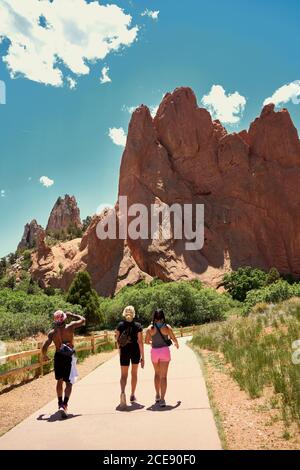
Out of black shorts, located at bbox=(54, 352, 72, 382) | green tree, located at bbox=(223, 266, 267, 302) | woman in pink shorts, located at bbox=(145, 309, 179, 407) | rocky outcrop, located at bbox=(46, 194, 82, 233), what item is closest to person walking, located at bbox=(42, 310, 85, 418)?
black shorts, located at bbox=(54, 352, 72, 382)

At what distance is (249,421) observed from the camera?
632 centimetres

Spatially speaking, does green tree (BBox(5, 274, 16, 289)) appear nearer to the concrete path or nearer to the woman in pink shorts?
the concrete path

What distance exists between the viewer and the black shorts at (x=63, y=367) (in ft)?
23.8

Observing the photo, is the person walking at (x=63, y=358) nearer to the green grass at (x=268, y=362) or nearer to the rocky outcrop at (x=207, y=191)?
the green grass at (x=268, y=362)

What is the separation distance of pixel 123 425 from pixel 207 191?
219ft

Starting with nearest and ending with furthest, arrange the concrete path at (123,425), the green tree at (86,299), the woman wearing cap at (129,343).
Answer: the concrete path at (123,425) < the woman wearing cap at (129,343) < the green tree at (86,299)

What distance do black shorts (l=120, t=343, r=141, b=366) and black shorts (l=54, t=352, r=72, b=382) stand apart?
971mm

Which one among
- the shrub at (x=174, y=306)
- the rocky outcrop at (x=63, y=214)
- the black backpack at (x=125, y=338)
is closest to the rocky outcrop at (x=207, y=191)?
the shrub at (x=174, y=306)

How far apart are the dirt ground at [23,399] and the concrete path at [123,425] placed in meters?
0.38

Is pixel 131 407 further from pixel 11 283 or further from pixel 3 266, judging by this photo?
pixel 3 266

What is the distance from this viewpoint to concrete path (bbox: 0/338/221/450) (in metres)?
5.24

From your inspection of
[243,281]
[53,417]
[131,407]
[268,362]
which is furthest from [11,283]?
[131,407]

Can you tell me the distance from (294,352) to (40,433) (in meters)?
6.54
